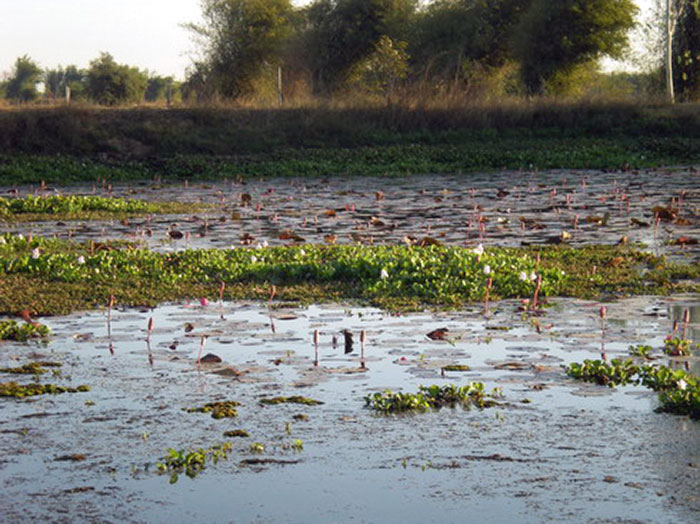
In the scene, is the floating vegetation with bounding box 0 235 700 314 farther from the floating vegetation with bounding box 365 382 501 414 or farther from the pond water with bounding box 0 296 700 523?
the floating vegetation with bounding box 365 382 501 414

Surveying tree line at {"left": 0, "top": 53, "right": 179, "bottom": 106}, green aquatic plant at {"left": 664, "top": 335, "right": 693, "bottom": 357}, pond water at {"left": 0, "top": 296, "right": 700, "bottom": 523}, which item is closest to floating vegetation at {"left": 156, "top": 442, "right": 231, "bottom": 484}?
pond water at {"left": 0, "top": 296, "right": 700, "bottom": 523}

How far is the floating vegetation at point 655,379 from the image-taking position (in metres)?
6.28

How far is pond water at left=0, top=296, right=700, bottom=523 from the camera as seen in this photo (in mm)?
4902

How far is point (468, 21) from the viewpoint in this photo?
66.9 meters

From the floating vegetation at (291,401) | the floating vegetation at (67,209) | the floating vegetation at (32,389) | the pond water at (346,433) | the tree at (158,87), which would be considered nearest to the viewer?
the pond water at (346,433)

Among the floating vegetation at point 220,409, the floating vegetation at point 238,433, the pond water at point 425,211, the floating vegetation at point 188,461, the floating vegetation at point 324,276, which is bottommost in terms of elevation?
the floating vegetation at point 188,461

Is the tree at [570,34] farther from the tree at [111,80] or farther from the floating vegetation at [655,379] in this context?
the floating vegetation at [655,379]

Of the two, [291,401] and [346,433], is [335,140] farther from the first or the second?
[346,433]

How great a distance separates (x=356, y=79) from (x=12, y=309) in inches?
2209

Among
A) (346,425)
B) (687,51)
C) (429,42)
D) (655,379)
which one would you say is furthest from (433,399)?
(429,42)

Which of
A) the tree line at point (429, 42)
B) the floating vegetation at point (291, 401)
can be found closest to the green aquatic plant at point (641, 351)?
the floating vegetation at point (291, 401)

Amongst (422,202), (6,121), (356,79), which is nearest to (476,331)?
(422,202)

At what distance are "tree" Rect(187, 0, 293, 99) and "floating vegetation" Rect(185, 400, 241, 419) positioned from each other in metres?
60.4

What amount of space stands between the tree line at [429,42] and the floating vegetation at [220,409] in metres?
47.5
